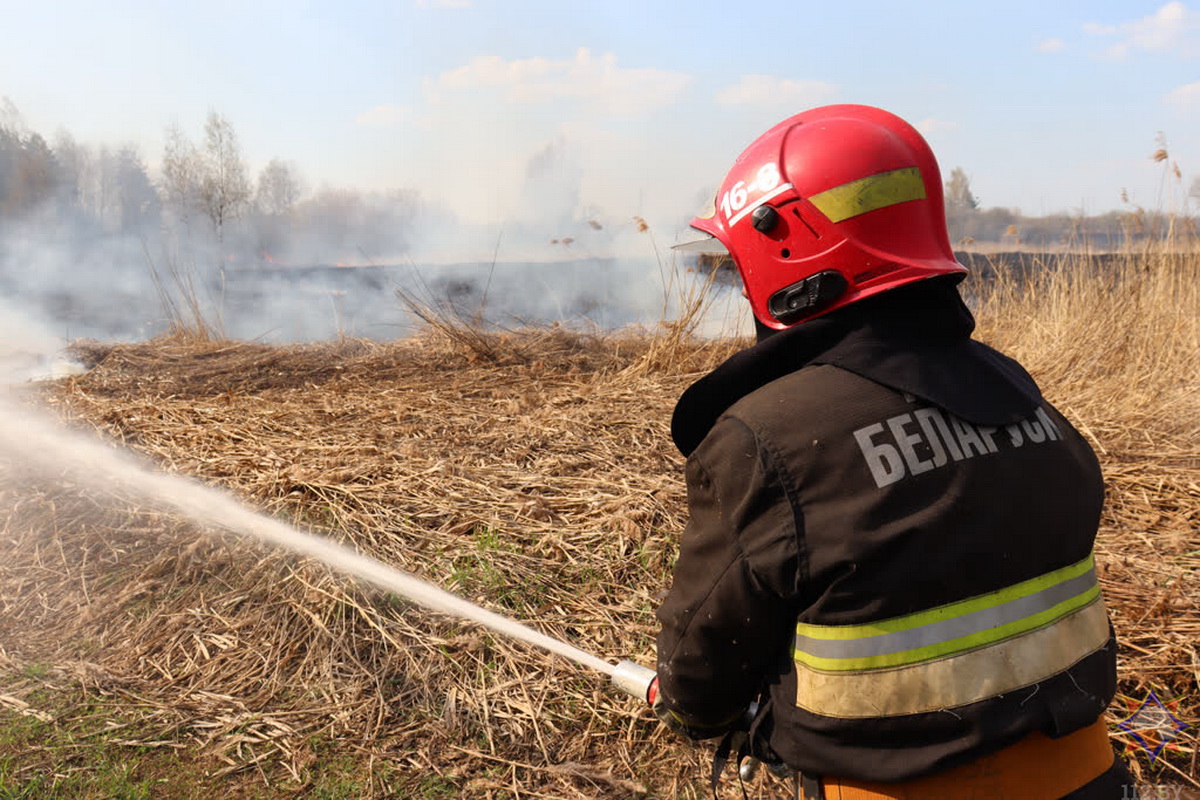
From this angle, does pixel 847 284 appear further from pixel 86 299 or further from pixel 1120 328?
pixel 86 299

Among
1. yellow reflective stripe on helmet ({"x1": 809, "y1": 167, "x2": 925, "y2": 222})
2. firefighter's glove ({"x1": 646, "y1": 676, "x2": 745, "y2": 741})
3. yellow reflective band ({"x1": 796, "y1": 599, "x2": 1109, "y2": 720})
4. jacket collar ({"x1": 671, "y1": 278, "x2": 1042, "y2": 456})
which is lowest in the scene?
firefighter's glove ({"x1": 646, "y1": 676, "x2": 745, "y2": 741})

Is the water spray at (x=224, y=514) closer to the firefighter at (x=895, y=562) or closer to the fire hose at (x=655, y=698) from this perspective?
the fire hose at (x=655, y=698)

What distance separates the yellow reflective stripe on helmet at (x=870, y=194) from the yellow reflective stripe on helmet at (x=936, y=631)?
0.81 metres

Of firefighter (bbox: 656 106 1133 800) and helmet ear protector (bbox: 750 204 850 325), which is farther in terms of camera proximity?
helmet ear protector (bbox: 750 204 850 325)

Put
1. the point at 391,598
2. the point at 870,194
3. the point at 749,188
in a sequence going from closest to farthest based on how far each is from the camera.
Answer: the point at 870,194
the point at 749,188
the point at 391,598

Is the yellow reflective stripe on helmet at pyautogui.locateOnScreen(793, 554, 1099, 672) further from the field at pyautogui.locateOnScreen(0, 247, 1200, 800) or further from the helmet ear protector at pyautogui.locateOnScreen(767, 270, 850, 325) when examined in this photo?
the field at pyautogui.locateOnScreen(0, 247, 1200, 800)

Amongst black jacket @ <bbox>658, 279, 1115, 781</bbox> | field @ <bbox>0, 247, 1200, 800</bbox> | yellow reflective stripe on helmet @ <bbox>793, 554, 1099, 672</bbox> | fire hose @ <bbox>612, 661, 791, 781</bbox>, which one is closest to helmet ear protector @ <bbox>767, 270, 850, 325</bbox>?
black jacket @ <bbox>658, 279, 1115, 781</bbox>

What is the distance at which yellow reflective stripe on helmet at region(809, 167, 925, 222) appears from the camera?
1686 mm

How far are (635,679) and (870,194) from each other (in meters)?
1.32

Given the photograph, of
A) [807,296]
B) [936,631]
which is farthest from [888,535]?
[807,296]

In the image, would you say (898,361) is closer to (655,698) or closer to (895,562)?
(895,562)

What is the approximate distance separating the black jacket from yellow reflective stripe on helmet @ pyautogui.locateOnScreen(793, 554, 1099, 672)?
0.5 inches

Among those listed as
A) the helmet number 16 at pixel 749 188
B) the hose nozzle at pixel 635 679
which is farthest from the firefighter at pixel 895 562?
the hose nozzle at pixel 635 679

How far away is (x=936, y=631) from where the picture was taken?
4.46 feet
